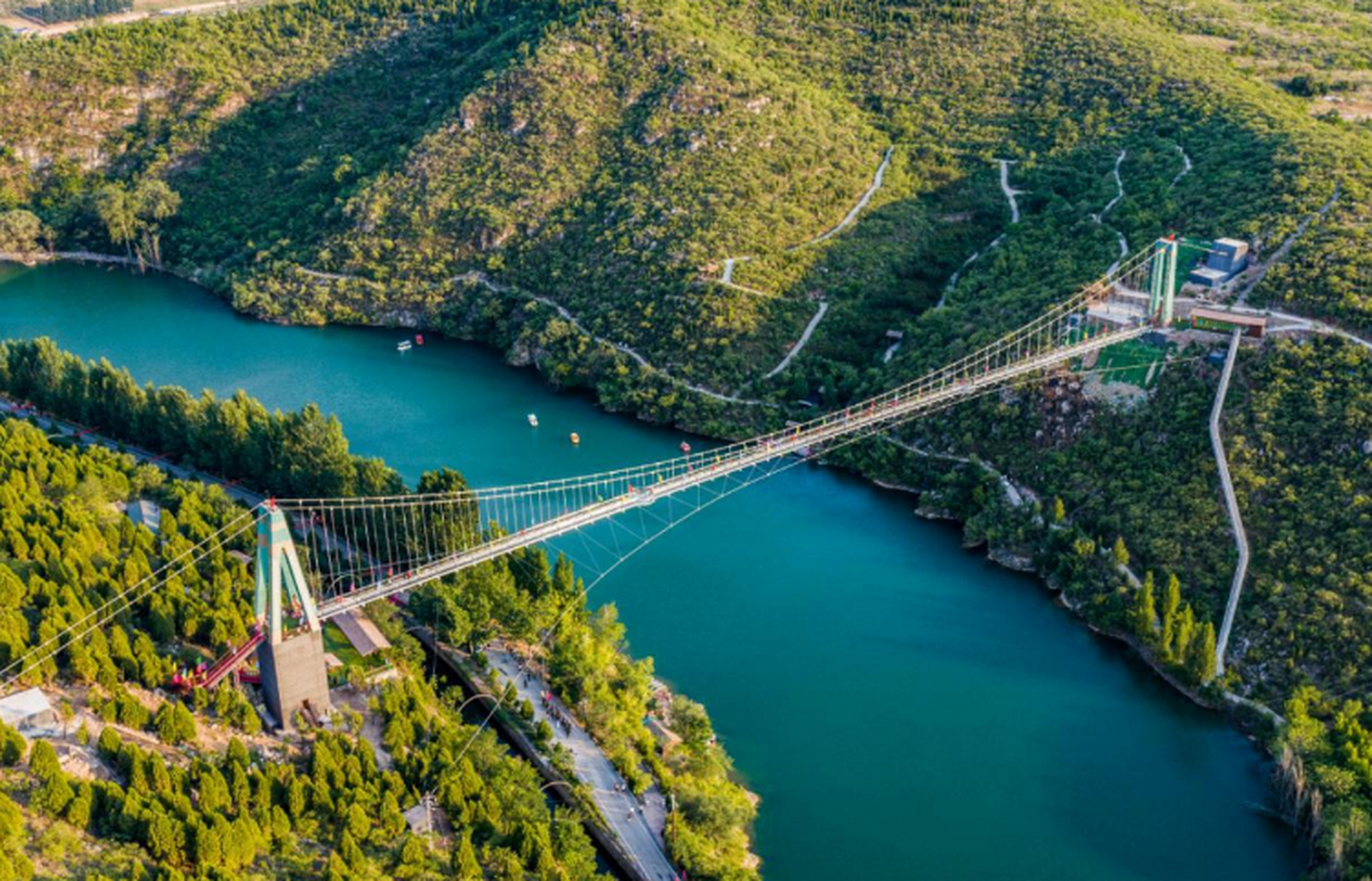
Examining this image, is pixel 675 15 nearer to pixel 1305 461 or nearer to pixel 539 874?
pixel 1305 461

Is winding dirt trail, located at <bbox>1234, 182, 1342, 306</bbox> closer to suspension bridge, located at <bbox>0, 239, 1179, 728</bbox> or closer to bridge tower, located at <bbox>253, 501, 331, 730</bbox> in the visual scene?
suspension bridge, located at <bbox>0, 239, 1179, 728</bbox>

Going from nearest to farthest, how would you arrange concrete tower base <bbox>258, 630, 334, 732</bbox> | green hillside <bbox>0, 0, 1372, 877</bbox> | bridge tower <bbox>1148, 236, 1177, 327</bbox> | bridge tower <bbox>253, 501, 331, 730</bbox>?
1. bridge tower <bbox>253, 501, 331, 730</bbox>
2. concrete tower base <bbox>258, 630, 334, 732</bbox>
3. green hillside <bbox>0, 0, 1372, 877</bbox>
4. bridge tower <bbox>1148, 236, 1177, 327</bbox>

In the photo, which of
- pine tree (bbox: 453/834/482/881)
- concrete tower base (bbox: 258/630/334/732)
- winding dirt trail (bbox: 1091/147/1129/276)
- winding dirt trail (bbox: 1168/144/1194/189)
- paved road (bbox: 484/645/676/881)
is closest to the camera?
pine tree (bbox: 453/834/482/881)

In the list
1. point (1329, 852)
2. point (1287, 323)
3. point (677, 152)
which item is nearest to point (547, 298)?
point (677, 152)

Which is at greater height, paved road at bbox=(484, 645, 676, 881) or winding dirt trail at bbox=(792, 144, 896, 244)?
winding dirt trail at bbox=(792, 144, 896, 244)

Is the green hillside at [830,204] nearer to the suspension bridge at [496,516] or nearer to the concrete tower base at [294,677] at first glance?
the suspension bridge at [496,516]

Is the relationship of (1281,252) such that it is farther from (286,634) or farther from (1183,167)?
(286,634)

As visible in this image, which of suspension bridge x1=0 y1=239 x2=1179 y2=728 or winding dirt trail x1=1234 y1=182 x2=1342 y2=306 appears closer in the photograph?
suspension bridge x1=0 y1=239 x2=1179 y2=728

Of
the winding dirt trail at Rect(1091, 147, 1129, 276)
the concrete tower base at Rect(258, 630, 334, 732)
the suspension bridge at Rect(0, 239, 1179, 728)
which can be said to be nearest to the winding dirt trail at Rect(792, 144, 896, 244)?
the winding dirt trail at Rect(1091, 147, 1129, 276)
